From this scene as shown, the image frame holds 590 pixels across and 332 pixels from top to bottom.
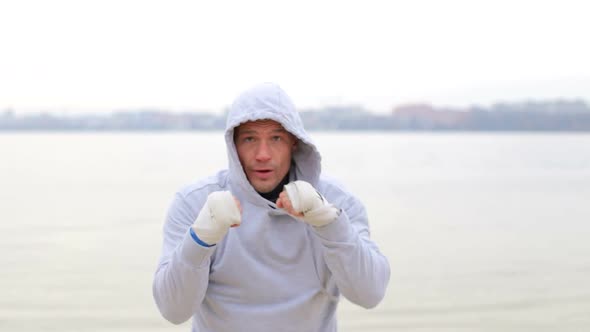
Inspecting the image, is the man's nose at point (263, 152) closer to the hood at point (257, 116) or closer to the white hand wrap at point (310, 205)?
the hood at point (257, 116)

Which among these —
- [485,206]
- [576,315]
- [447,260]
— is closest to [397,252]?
[447,260]

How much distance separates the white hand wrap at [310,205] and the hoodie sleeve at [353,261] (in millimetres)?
50

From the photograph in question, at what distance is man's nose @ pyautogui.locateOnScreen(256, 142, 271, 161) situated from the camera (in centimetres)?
311

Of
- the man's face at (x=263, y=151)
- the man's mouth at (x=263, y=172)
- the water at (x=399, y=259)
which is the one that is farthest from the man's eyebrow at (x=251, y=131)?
the water at (x=399, y=259)

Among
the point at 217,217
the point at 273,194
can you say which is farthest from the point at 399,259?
the point at 217,217

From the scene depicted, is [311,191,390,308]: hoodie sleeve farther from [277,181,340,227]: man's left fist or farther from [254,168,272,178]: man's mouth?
[254,168,272,178]: man's mouth

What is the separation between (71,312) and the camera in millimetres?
7438

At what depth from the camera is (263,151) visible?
3119 millimetres

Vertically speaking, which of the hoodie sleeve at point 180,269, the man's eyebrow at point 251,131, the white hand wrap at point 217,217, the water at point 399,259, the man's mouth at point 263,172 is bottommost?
the water at point 399,259

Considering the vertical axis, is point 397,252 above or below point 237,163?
below

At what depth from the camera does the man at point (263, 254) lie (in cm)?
308

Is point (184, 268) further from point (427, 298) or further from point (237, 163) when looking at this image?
point (427, 298)

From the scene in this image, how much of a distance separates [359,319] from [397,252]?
396 centimetres

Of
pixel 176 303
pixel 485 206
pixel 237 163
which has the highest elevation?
pixel 237 163
